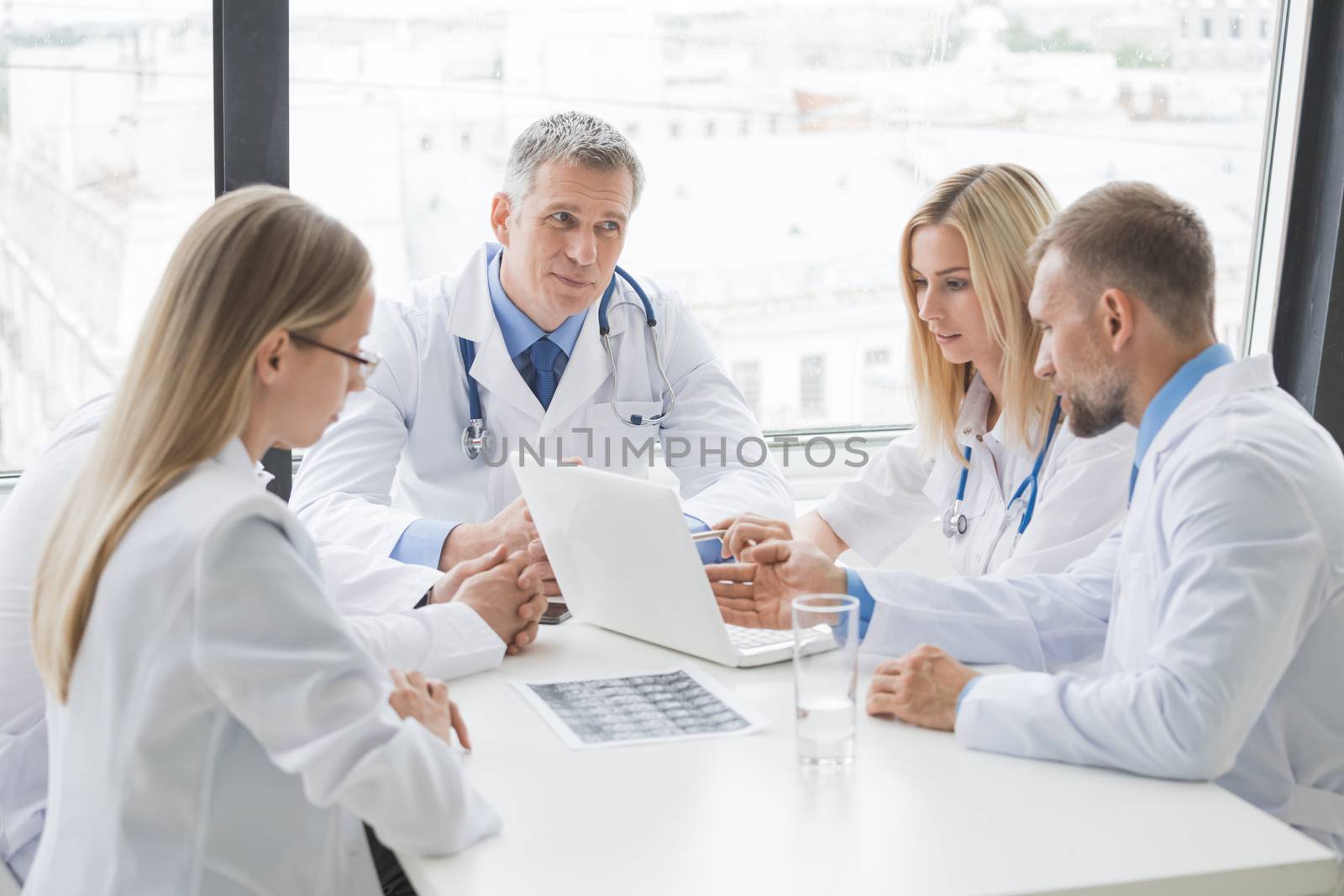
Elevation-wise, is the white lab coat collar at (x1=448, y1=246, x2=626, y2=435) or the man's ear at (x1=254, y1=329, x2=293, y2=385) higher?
the man's ear at (x1=254, y1=329, x2=293, y2=385)

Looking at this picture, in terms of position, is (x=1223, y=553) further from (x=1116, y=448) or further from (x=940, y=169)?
(x=940, y=169)

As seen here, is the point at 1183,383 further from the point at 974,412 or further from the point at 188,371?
the point at 188,371

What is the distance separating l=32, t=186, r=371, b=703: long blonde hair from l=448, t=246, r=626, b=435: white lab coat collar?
1083 millimetres

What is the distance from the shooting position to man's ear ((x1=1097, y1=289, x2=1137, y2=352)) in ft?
4.60

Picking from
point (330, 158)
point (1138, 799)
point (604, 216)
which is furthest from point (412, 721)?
point (330, 158)

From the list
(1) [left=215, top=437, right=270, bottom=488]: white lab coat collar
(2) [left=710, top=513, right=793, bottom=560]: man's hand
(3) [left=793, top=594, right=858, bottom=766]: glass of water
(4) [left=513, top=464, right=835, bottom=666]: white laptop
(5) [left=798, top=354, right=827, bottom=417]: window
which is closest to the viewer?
(1) [left=215, top=437, right=270, bottom=488]: white lab coat collar

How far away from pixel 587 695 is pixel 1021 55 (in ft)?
6.83

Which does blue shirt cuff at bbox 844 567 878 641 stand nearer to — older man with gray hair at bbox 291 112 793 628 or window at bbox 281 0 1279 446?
older man with gray hair at bbox 291 112 793 628

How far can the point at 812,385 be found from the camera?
10.0 ft

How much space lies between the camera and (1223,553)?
1207mm

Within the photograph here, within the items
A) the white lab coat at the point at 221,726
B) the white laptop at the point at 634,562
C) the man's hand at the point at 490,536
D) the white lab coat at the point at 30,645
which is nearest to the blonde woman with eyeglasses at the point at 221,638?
the white lab coat at the point at 221,726

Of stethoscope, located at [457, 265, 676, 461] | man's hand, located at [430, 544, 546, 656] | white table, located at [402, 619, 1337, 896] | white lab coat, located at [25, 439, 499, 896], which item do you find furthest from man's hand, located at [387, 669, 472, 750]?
stethoscope, located at [457, 265, 676, 461]

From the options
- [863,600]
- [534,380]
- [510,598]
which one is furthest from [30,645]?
[534,380]

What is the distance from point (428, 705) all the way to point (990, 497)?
103cm
